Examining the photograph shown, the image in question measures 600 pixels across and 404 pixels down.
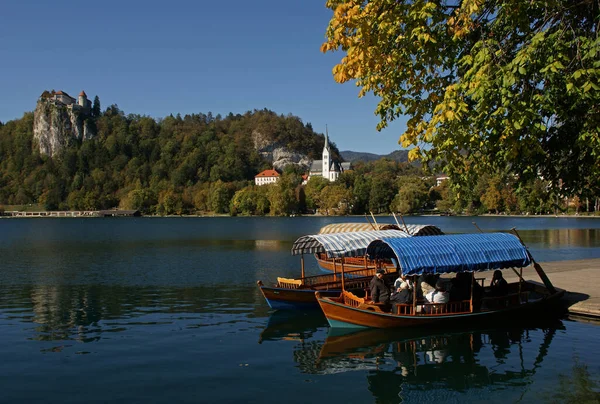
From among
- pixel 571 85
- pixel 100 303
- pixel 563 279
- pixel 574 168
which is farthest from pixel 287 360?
pixel 563 279

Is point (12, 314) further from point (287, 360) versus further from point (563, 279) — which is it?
point (563, 279)

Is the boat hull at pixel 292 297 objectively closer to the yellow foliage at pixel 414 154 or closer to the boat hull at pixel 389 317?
the boat hull at pixel 389 317

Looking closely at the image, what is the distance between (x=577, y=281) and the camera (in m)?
26.2

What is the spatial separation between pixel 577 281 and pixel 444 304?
1046 cm

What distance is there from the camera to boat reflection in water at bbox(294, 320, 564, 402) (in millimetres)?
14438

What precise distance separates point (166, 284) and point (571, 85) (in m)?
→ 28.3

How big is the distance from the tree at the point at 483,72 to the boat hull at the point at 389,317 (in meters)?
7.85

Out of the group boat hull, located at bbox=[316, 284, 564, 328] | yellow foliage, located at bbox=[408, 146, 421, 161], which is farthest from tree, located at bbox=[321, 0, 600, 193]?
boat hull, located at bbox=[316, 284, 564, 328]

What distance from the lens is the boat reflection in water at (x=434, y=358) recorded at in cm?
1444

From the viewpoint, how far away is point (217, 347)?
60.9 ft

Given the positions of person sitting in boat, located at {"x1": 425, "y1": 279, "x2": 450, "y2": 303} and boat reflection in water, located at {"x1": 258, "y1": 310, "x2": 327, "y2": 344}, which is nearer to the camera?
person sitting in boat, located at {"x1": 425, "y1": 279, "x2": 450, "y2": 303}

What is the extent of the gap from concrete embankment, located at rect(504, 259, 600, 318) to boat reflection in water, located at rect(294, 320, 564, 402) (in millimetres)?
1261

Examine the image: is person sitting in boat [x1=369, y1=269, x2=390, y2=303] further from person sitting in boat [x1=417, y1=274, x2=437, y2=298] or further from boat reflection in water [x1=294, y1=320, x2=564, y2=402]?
person sitting in boat [x1=417, y1=274, x2=437, y2=298]

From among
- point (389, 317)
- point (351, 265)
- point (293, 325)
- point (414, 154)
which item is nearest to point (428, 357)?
point (389, 317)
